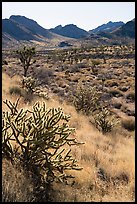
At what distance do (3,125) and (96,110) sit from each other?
11.4 meters

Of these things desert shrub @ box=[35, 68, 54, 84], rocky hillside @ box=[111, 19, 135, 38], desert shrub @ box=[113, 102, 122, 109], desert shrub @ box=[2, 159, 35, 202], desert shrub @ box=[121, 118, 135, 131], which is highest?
rocky hillside @ box=[111, 19, 135, 38]

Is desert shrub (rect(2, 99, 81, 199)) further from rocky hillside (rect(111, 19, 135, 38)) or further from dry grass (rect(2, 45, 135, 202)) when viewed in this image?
rocky hillside (rect(111, 19, 135, 38))

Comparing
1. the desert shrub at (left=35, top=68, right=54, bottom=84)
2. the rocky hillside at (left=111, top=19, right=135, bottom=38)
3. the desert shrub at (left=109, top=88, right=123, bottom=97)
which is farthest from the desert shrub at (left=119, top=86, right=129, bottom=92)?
the rocky hillside at (left=111, top=19, right=135, bottom=38)

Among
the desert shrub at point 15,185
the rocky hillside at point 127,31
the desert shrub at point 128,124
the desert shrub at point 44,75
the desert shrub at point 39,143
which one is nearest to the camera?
the desert shrub at point 15,185

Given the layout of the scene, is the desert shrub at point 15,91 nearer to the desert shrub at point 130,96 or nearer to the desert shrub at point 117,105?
the desert shrub at point 117,105

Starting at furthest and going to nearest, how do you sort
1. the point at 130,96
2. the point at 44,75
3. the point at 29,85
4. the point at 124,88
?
the point at 44,75, the point at 124,88, the point at 130,96, the point at 29,85

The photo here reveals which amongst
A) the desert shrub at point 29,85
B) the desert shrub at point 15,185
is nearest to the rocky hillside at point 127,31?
the desert shrub at point 29,85

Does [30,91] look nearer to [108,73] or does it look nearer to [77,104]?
[77,104]

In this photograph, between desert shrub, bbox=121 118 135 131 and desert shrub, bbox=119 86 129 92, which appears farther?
desert shrub, bbox=119 86 129 92

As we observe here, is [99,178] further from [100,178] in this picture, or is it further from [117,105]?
[117,105]

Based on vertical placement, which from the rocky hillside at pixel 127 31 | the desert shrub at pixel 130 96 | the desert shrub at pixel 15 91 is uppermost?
the rocky hillside at pixel 127 31

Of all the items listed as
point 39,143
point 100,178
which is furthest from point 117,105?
point 39,143

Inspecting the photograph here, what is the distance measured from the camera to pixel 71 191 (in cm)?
573

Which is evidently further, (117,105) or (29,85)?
(117,105)
